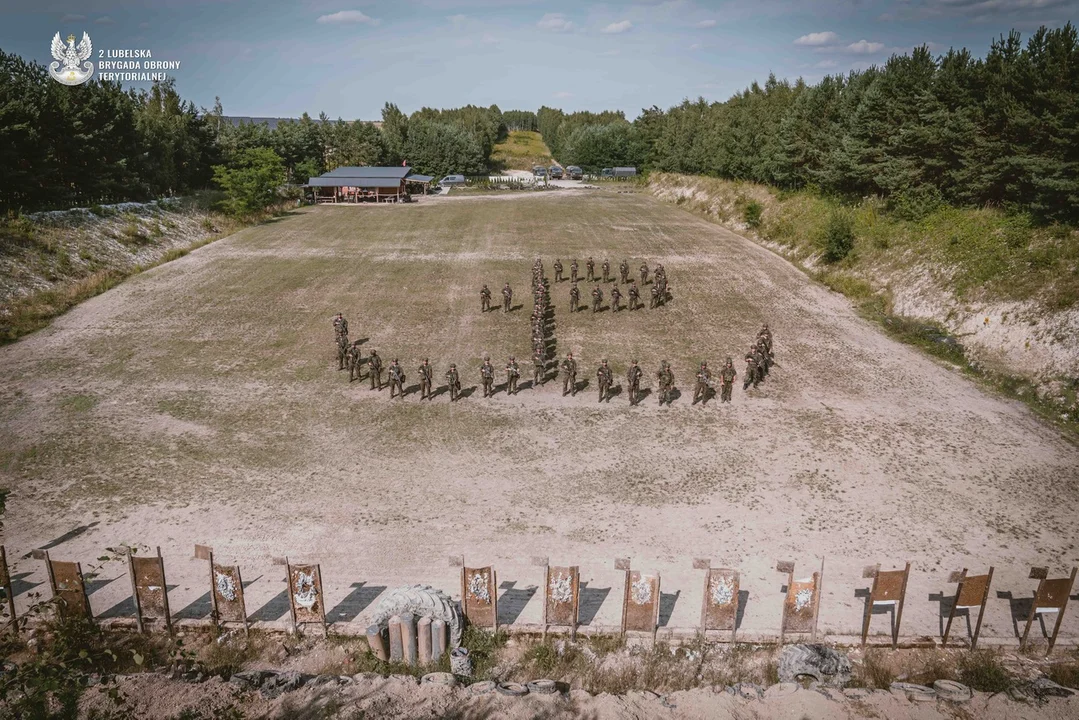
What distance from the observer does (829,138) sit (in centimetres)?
4431

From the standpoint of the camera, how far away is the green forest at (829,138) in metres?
27.9

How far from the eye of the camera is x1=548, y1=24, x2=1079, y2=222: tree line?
88.8 feet

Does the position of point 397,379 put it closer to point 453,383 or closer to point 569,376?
point 453,383

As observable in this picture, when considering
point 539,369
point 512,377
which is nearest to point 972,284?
point 539,369

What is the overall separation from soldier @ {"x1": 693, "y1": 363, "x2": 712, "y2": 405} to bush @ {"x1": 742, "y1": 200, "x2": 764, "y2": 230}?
1277 inches

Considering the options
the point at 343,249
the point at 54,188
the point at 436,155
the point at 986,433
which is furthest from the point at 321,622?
the point at 436,155

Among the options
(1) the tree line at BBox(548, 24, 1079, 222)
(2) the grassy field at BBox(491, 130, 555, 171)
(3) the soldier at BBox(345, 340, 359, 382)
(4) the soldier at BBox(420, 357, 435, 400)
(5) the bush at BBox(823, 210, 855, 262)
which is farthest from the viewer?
(2) the grassy field at BBox(491, 130, 555, 171)

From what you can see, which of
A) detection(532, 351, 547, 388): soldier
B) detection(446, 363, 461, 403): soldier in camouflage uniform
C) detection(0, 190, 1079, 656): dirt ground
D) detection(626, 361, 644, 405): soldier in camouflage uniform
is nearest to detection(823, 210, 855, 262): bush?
detection(0, 190, 1079, 656): dirt ground

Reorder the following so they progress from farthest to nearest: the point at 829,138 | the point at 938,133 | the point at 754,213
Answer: the point at 754,213
the point at 829,138
the point at 938,133

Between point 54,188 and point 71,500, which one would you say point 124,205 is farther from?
point 71,500

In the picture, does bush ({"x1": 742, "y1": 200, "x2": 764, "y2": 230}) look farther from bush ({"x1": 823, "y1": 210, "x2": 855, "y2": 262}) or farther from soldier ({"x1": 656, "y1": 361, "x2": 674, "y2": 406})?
soldier ({"x1": 656, "y1": 361, "x2": 674, "y2": 406})

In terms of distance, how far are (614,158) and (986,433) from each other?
93.0 metres

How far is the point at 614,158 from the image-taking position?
4144 inches

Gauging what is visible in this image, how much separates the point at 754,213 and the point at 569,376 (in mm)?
34506
